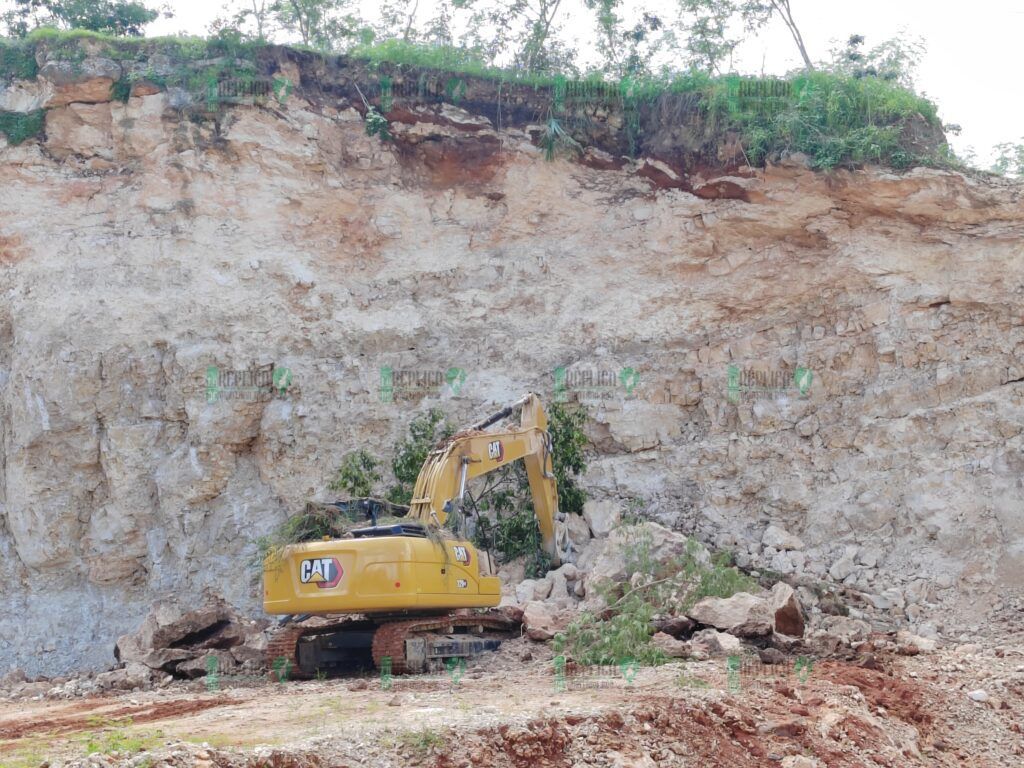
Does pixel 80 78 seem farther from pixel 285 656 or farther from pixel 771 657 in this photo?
pixel 771 657

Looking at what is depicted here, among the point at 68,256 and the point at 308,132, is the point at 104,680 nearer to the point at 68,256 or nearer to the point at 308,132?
the point at 68,256

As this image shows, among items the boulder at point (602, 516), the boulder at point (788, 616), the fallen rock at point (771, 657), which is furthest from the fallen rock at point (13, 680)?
the boulder at point (788, 616)

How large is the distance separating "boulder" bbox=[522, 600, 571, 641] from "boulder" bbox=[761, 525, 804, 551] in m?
3.66

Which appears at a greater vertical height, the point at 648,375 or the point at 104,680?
the point at 648,375

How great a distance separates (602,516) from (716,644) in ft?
14.3

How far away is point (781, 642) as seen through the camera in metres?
9.37

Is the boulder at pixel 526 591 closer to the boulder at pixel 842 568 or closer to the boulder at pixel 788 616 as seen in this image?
the boulder at pixel 788 616

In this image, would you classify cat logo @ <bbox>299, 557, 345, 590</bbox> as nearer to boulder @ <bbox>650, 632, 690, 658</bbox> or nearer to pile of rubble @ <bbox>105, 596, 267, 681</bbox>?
pile of rubble @ <bbox>105, 596, 267, 681</bbox>

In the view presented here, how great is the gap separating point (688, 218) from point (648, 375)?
244cm

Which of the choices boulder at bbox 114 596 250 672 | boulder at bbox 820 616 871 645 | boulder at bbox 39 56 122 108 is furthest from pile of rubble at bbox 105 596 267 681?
boulder at bbox 39 56 122 108

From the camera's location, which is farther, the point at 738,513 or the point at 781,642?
the point at 738,513

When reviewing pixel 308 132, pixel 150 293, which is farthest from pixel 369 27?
pixel 150 293

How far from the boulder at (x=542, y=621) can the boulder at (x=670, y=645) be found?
1057 mm

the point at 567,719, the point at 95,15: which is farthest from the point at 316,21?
the point at 567,719
